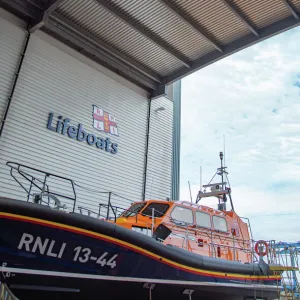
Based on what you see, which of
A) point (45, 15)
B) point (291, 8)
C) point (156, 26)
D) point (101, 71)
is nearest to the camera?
point (45, 15)

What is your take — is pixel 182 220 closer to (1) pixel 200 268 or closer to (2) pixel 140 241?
(1) pixel 200 268

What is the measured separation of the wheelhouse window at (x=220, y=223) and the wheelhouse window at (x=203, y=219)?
0.57ft

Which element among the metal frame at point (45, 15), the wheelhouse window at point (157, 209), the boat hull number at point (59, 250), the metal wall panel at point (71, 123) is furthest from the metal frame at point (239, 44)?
the boat hull number at point (59, 250)

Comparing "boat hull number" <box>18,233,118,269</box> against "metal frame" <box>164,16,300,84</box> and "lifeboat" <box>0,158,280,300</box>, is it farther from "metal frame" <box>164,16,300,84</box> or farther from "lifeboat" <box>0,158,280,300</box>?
"metal frame" <box>164,16,300,84</box>

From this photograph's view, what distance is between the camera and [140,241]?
4.01 metres

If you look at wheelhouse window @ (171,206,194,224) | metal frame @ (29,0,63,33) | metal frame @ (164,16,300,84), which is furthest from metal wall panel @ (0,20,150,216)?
wheelhouse window @ (171,206,194,224)

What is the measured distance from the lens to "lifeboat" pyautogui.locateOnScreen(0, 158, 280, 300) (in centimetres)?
332

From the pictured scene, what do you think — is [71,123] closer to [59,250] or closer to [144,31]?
[144,31]

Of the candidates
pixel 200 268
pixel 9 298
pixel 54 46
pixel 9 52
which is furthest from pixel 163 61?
pixel 9 298

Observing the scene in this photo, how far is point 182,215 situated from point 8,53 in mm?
5950

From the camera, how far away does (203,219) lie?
230 inches

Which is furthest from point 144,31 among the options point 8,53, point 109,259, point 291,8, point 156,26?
point 109,259

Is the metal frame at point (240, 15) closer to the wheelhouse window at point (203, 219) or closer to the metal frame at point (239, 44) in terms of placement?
the metal frame at point (239, 44)

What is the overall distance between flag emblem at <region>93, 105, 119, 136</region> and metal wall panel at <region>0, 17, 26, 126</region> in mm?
2540
